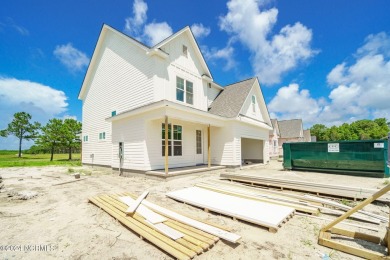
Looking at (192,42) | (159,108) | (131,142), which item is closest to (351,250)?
(159,108)

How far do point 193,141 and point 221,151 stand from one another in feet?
6.93

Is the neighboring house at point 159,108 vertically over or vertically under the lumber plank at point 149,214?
over

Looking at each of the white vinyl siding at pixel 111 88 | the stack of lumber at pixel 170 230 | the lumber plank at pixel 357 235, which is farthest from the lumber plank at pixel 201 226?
the white vinyl siding at pixel 111 88

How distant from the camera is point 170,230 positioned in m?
3.67

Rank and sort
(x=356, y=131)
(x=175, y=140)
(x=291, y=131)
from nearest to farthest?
(x=175, y=140) → (x=291, y=131) → (x=356, y=131)

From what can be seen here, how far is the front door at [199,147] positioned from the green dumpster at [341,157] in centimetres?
574

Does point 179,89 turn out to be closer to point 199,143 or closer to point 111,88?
point 199,143

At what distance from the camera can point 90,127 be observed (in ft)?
51.5

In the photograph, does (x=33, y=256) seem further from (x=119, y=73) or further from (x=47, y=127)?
(x=47, y=127)

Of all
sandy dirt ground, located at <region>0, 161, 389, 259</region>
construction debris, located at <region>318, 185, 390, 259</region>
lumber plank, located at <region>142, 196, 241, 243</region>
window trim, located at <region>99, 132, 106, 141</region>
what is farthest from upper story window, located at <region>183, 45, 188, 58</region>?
construction debris, located at <region>318, 185, 390, 259</region>

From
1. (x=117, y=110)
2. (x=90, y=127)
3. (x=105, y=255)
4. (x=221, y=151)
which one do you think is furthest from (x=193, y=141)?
(x=105, y=255)

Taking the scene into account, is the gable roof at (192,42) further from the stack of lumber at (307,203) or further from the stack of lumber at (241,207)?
the stack of lumber at (307,203)

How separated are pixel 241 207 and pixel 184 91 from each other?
352 inches

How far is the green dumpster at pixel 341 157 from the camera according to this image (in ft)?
32.3
